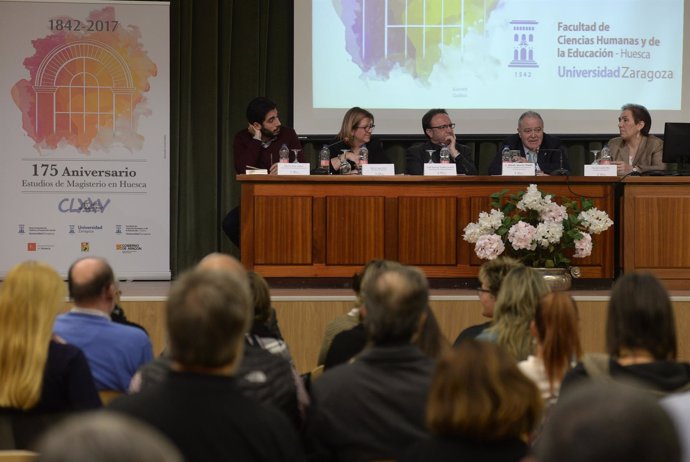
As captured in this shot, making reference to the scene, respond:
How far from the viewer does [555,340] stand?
2.78 m

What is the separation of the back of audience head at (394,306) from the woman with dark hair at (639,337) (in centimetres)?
41

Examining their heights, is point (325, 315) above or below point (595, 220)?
below

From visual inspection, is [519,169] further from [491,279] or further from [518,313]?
[518,313]

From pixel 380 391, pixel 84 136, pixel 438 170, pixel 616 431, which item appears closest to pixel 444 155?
pixel 438 170

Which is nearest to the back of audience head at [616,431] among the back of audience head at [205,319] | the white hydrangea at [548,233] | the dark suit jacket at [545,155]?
the back of audience head at [205,319]

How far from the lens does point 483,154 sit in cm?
812

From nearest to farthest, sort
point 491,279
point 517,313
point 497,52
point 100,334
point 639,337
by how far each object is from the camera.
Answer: point 639,337, point 100,334, point 517,313, point 491,279, point 497,52

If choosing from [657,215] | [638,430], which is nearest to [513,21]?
[657,215]

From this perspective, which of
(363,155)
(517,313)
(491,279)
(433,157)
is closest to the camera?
(517,313)

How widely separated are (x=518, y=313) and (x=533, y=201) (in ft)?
8.26

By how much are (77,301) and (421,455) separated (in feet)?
5.39

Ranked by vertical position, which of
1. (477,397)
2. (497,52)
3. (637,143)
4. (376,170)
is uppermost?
(497,52)

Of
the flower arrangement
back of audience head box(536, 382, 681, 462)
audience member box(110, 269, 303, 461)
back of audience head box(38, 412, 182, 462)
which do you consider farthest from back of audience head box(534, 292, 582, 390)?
the flower arrangement

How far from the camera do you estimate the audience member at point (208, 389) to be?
1.79 metres
